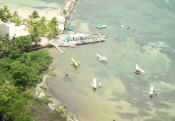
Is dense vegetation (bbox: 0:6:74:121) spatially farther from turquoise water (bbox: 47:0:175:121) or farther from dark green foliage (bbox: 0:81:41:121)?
turquoise water (bbox: 47:0:175:121)

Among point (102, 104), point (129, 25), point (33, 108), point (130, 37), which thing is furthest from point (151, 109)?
point (129, 25)

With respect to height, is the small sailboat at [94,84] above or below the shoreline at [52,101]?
above

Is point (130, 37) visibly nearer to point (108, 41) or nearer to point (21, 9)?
point (108, 41)

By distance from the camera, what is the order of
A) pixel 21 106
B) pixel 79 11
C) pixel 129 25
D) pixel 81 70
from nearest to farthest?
1. pixel 21 106
2. pixel 81 70
3. pixel 129 25
4. pixel 79 11

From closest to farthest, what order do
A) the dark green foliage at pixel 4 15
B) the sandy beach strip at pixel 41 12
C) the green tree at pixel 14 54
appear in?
the green tree at pixel 14 54, the dark green foliage at pixel 4 15, the sandy beach strip at pixel 41 12

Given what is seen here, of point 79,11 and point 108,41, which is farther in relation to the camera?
point 79,11

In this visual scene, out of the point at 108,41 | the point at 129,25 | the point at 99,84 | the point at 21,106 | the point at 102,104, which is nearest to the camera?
the point at 21,106

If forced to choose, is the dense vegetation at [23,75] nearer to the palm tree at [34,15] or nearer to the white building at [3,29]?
the white building at [3,29]

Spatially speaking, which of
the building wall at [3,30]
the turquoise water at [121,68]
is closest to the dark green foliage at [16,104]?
the turquoise water at [121,68]
